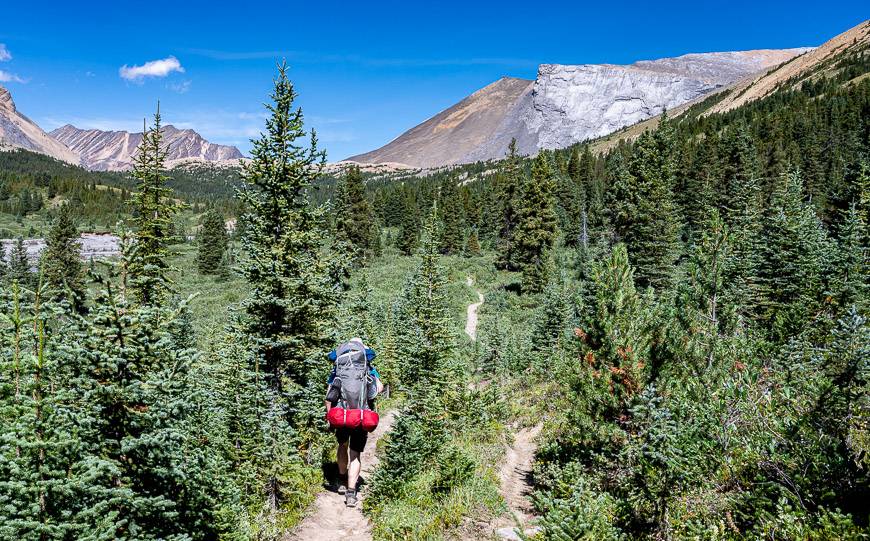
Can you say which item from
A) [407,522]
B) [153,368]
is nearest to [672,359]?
[407,522]

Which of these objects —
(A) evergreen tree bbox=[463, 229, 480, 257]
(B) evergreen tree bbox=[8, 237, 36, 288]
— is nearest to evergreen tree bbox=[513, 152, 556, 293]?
(A) evergreen tree bbox=[463, 229, 480, 257]

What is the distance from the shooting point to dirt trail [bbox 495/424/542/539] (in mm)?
6964

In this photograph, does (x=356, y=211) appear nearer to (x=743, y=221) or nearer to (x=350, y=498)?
(x=743, y=221)

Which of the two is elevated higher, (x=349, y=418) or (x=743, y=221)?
(x=743, y=221)

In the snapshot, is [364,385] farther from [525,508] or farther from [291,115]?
[291,115]

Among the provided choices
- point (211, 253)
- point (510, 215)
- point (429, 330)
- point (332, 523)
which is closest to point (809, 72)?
point (510, 215)

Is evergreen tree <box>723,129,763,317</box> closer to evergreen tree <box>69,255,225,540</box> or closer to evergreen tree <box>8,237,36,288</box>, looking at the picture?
evergreen tree <box>69,255,225,540</box>

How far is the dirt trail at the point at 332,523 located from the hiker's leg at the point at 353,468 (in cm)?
40

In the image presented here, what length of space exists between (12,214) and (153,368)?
6121 inches

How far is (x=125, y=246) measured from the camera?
5656mm

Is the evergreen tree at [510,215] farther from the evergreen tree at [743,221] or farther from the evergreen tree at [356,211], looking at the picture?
the evergreen tree at [743,221]

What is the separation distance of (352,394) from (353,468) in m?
1.39

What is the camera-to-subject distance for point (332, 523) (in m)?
6.92

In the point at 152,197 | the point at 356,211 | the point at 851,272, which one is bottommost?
the point at 851,272
